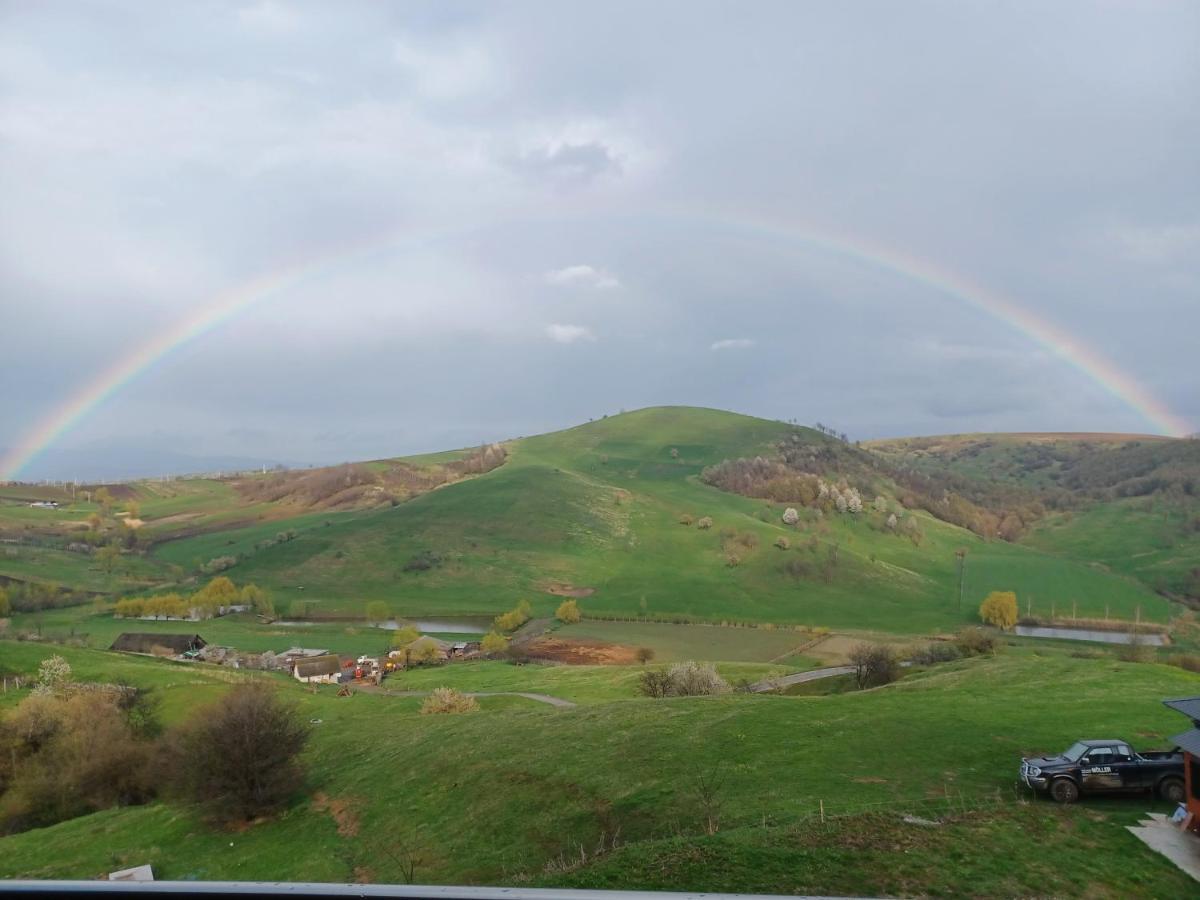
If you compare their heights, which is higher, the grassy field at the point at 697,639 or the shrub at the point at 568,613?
the shrub at the point at 568,613

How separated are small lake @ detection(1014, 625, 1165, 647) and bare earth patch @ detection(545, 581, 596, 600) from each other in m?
85.1

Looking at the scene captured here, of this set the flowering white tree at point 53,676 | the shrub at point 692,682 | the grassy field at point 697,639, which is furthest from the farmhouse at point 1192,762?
the grassy field at point 697,639

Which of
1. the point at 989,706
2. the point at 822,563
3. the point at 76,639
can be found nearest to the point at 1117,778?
the point at 989,706

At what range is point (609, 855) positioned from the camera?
22.9 metres

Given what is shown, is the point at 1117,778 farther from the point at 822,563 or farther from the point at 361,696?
the point at 822,563

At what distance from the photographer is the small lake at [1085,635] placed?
440 feet

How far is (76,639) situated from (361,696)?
61023 millimetres

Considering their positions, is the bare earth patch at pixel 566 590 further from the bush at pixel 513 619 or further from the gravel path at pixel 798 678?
the gravel path at pixel 798 678

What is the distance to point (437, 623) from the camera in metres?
146

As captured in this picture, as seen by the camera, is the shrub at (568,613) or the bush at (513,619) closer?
the bush at (513,619)

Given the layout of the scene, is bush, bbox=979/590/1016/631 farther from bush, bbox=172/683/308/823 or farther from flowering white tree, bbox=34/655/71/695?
flowering white tree, bbox=34/655/71/695

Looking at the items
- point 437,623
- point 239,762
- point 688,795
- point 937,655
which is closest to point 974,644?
point 937,655

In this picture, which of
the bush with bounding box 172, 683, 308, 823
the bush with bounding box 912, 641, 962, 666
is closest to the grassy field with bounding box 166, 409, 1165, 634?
the bush with bounding box 912, 641, 962, 666

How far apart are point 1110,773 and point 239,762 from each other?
40.6 metres
